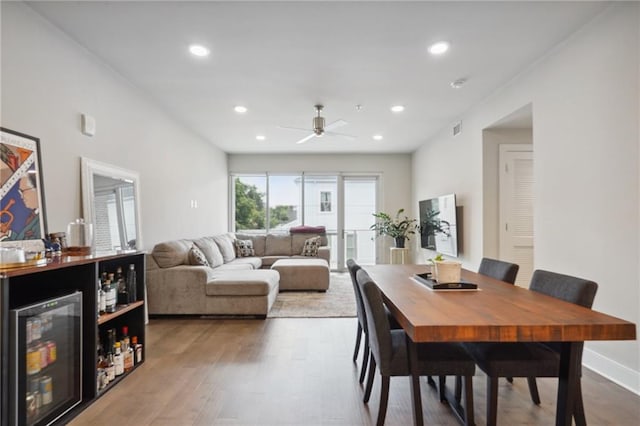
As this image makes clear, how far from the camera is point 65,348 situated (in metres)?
2.06

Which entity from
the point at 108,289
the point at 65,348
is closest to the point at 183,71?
the point at 108,289

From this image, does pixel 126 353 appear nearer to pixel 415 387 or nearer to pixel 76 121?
pixel 76 121

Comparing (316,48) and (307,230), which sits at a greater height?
(316,48)

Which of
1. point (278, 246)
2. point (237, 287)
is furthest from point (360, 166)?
point (237, 287)

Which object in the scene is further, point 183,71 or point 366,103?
point 366,103

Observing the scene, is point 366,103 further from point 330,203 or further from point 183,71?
point 330,203

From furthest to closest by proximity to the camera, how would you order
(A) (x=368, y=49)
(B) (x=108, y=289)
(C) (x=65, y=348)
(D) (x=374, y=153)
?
1. (D) (x=374, y=153)
2. (A) (x=368, y=49)
3. (B) (x=108, y=289)
4. (C) (x=65, y=348)

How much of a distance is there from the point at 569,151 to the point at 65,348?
3942 mm

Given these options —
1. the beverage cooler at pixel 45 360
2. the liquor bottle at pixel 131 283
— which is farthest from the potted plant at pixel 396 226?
the beverage cooler at pixel 45 360

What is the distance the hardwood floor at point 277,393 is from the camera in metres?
2.04

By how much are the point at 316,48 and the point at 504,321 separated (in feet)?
8.35

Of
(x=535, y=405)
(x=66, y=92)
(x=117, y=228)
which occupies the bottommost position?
(x=535, y=405)

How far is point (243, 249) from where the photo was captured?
6.82m

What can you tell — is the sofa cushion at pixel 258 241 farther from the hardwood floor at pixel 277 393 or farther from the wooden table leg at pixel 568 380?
the wooden table leg at pixel 568 380
